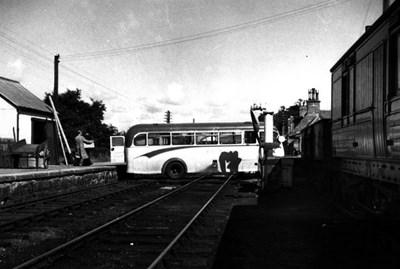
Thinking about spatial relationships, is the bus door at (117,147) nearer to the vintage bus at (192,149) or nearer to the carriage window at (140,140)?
the carriage window at (140,140)

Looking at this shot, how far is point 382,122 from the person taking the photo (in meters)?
6.40

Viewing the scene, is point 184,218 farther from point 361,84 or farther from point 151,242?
point 361,84

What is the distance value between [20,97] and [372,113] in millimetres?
24580

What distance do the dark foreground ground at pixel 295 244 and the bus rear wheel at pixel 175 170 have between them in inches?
399

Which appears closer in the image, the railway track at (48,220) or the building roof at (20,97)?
the railway track at (48,220)

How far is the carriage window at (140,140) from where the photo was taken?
1978cm

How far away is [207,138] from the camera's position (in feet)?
64.1

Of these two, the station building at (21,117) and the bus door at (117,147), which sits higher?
the station building at (21,117)

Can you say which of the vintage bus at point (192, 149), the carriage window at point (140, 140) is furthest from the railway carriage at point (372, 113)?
the carriage window at point (140, 140)

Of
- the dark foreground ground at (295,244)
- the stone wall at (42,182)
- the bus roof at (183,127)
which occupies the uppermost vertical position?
the bus roof at (183,127)

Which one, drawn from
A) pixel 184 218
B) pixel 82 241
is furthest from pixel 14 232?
pixel 184 218

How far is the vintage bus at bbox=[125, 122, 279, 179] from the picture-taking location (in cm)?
1938

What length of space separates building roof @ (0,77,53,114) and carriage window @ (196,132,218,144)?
1010 centimetres

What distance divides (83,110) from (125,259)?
5517 cm
